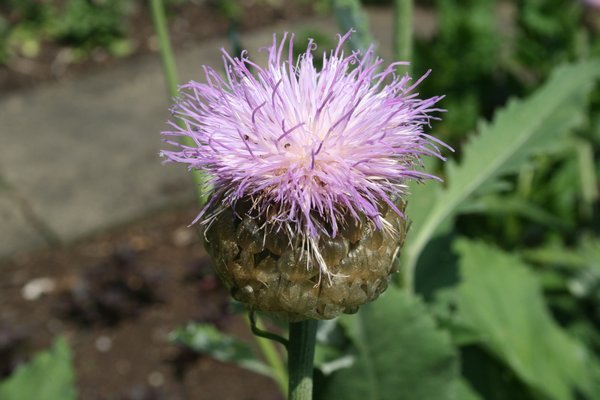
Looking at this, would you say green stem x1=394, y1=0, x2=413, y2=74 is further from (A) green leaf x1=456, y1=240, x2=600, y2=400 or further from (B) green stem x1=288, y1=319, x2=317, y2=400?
(B) green stem x1=288, y1=319, x2=317, y2=400

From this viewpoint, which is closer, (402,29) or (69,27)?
(402,29)

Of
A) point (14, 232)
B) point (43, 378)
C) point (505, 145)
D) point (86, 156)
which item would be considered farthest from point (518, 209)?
point (86, 156)

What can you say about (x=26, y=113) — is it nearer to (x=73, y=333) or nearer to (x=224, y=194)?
(x=73, y=333)

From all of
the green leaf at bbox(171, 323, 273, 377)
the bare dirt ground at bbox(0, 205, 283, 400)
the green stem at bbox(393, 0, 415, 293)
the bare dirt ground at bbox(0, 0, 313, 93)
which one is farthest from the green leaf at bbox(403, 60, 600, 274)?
the bare dirt ground at bbox(0, 0, 313, 93)

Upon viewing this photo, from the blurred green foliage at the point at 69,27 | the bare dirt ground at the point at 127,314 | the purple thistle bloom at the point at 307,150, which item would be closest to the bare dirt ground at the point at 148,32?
the blurred green foliage at the point at 69,27

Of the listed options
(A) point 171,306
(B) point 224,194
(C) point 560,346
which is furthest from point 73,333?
(B) point 224,194

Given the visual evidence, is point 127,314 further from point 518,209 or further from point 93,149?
point 518,209

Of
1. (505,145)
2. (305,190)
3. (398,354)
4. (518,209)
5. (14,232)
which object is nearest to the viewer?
(305,190)
